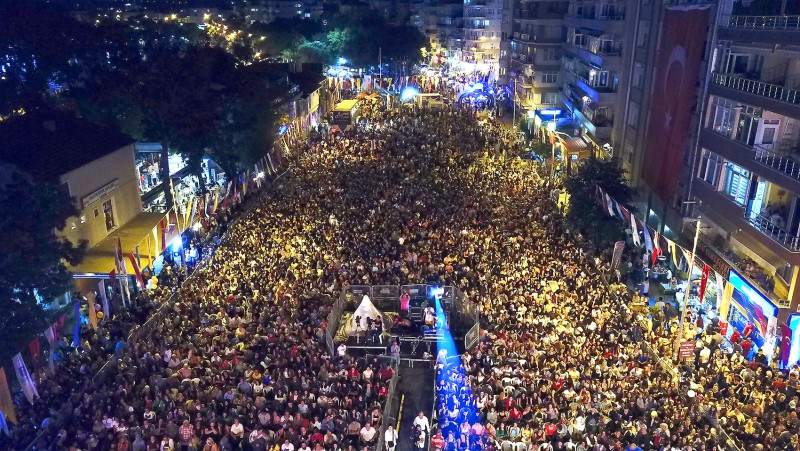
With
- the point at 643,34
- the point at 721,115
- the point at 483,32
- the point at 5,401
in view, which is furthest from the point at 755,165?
the point at 483,32

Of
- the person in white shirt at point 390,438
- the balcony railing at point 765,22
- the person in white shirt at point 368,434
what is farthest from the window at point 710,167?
the person in white shirt at point 368,434

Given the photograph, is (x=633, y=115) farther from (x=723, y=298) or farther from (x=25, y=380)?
(x=25, y=380)

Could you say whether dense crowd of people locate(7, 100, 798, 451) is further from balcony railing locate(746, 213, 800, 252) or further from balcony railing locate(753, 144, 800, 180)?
balcony railing locate(753, 144, 800, 180)

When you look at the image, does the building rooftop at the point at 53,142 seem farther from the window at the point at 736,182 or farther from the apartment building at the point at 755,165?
the window at the point at 736,182

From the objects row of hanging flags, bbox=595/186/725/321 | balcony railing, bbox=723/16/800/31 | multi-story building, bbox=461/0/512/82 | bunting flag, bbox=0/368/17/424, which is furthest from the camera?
Result: multi-story building, bbox=461/0/512/82

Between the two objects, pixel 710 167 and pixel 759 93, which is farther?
pixel 710 167

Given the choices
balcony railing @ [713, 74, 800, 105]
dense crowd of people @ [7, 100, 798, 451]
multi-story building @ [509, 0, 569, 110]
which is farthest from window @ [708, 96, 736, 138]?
multi-story building @ [509, 0, 569, 110]

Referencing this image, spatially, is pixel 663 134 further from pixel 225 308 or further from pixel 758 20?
pixel 225 308
